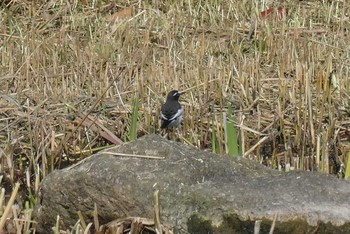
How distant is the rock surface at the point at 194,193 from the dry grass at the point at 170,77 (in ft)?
1.11

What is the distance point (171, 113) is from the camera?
19.1ft

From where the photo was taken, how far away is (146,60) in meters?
A: 7.55

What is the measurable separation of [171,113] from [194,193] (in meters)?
1.48

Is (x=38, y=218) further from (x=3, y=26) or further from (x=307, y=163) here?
(x=3, y=26)

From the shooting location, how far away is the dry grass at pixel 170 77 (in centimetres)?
573

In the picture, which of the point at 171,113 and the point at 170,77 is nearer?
the point at 171,113

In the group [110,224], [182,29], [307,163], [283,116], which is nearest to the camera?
[110,224]

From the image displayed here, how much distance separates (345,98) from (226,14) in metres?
2.60

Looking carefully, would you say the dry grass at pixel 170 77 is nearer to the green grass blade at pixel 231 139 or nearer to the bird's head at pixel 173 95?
the bird's head at pixel 173 95

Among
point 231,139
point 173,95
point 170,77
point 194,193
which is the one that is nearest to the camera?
point 194,193

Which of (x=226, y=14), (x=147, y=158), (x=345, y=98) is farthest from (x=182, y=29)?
(x=147, y=158)

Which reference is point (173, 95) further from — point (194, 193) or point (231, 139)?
point (194, 193)

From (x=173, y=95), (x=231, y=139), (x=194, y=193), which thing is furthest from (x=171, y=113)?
(x=194, y=193)

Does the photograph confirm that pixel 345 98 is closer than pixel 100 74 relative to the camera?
Yes
